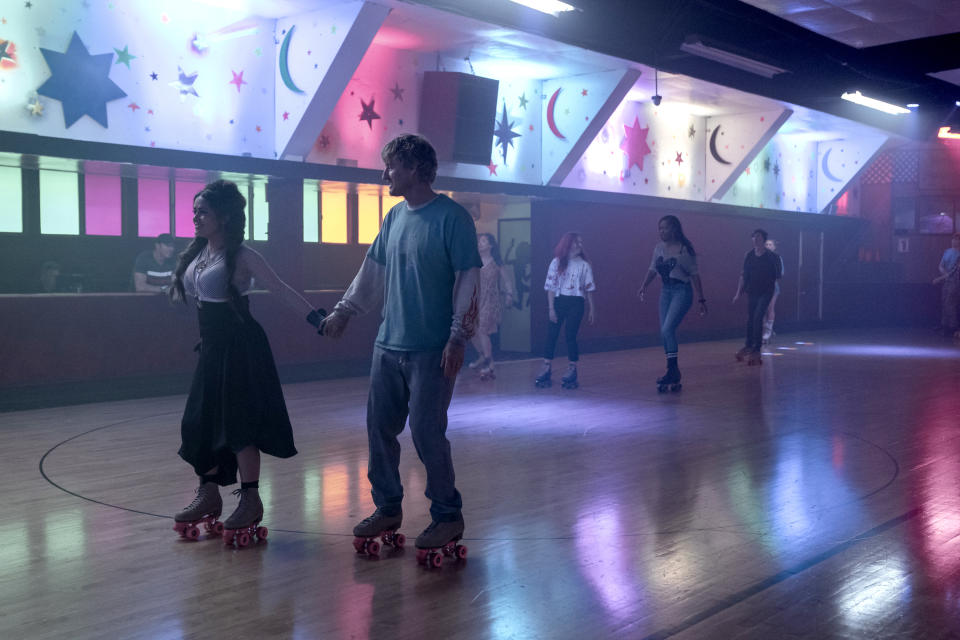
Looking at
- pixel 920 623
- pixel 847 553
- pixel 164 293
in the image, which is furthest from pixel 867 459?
pixel 164 293

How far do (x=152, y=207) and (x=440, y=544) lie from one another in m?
8.26

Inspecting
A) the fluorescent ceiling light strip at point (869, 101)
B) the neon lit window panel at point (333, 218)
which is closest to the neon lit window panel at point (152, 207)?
the neon lit window panel at point (333, 218)

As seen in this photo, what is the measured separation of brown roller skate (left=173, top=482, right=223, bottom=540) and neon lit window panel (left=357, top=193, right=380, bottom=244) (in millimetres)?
8565

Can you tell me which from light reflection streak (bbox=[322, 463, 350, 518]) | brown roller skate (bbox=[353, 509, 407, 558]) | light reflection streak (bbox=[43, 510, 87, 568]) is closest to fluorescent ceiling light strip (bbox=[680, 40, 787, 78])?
light reflection streak (bbox=[322, 463, 350, 518])

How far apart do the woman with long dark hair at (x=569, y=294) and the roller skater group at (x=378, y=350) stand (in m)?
5.83

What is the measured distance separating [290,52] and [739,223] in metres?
10.1

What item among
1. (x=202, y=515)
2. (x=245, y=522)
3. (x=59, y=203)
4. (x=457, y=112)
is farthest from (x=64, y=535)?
(x=457, y=112)

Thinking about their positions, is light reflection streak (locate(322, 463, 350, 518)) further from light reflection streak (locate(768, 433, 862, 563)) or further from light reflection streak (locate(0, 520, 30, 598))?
light reflection streak (locate(768, 433, 862, 563))

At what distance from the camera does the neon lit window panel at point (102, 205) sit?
1040 cm

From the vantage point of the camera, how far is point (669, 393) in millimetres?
9328

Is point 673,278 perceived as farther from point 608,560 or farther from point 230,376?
point 230,376

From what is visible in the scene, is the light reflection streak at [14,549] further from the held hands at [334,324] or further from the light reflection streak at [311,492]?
the held hands at [334,324]

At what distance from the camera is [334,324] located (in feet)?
12.6

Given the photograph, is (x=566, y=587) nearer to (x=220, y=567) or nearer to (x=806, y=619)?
(x=806, y=619)
